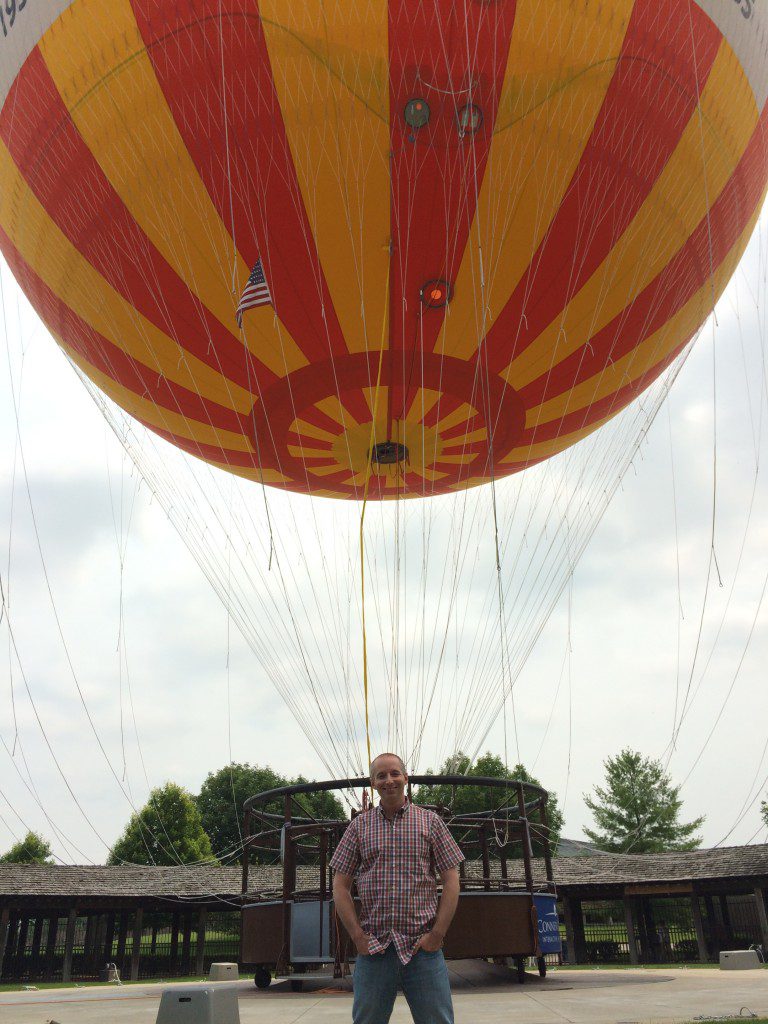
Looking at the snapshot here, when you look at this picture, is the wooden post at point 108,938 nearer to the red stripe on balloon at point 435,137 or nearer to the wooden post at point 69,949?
the wooden post at point 69,949

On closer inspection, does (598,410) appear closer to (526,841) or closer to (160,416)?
(526,841)

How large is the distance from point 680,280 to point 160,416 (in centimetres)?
597

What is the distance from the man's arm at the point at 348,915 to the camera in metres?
2.75

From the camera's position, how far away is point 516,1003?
19.9ft

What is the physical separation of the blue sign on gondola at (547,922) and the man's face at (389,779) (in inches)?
236

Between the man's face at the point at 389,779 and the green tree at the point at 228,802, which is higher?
the green tree at the point at 228,802

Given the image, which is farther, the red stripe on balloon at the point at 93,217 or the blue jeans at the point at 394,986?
the red stripe on balloon at the point at 93,217

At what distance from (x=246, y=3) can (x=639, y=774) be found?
152ft

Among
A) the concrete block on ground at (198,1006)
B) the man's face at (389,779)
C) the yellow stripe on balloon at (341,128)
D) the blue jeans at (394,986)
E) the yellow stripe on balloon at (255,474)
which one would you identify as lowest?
the concrete block on ground at (198,1006)

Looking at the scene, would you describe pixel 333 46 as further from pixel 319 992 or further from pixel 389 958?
pixel 319 992

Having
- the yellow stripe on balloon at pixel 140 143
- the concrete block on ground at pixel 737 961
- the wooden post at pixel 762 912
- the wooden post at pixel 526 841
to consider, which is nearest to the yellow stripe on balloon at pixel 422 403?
the yellow stripe on balloon at pixel 140 143

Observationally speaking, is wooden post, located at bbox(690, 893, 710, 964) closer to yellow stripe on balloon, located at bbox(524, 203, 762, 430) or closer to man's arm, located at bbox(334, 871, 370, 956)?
yellow stripe on balloon, located at bbox(524, 203, 762, 430)

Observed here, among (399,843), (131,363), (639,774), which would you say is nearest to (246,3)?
(131,363)

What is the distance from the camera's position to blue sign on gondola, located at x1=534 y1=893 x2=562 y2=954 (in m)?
8.22
